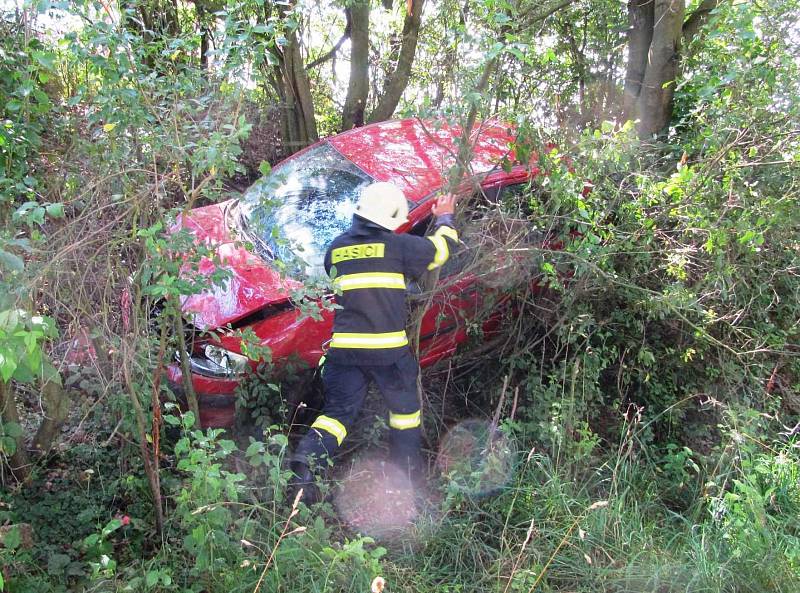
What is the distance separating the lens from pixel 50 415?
9.78 feet

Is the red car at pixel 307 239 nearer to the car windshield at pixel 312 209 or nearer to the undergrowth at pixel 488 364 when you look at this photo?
the car windshield at pixel 312 209

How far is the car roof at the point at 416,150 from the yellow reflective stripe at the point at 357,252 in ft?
1.92

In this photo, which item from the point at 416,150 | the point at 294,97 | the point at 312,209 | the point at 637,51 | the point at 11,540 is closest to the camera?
the point at 11,540

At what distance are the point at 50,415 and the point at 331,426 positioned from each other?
4.42 ft

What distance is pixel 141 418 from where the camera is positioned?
2.73 meters

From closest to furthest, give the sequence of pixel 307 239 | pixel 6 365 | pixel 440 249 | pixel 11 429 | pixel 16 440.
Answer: pixel 6 365 < pixel 11 429 < pixel 16 440 < pixel 440 249 < pixel 307 239

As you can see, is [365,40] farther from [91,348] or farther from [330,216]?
[91,348]

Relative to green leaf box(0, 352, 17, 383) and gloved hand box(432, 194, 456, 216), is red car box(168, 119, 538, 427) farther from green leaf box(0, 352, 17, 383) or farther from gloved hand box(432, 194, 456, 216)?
green leaf box(0, 352, 17, 383)

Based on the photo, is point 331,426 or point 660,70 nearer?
point 331,426

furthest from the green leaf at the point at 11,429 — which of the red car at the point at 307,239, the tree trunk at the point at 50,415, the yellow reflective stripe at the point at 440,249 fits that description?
the yellow reflective stripe at the point at 440,249

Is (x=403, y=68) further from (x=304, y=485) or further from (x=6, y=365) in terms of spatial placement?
(x=6, y=365)

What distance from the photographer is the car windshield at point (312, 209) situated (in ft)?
12.7

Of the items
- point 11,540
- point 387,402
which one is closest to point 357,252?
point 387,402

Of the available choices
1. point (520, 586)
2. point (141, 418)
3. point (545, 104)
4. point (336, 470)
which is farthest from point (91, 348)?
point (545, 104)
